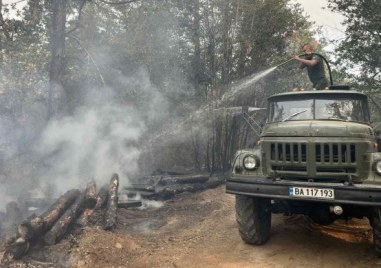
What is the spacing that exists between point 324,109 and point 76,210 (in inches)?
216

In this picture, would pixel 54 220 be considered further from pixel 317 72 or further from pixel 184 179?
pixel 317 72

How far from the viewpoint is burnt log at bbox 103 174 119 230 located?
7379 mm

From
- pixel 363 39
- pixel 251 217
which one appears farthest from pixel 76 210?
pixel 363 39

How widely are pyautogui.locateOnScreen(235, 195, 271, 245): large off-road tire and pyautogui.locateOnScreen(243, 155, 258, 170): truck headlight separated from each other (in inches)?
21.8

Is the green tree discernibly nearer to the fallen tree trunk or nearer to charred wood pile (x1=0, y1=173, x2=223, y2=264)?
charred wood pile (x1=0, y1=173, x2=223, y2=264)

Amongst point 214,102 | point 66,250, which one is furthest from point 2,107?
point 66,250

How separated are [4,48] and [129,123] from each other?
19.0ft

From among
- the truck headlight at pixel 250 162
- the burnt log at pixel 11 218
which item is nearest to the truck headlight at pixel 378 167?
the truck headlight at pixel 250 162

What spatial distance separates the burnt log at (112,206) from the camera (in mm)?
7379

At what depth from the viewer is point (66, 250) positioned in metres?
6.30

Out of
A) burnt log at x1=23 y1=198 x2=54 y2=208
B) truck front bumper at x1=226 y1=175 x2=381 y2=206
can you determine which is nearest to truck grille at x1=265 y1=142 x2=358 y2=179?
truck front bumper at x1=226 y1=175 x2=381 y2=206

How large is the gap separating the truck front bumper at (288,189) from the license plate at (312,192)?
0.04 metres

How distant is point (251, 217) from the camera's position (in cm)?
610

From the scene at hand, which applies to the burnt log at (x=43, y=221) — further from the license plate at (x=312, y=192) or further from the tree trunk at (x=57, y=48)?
the tree trunk at (x=57, y=48)
